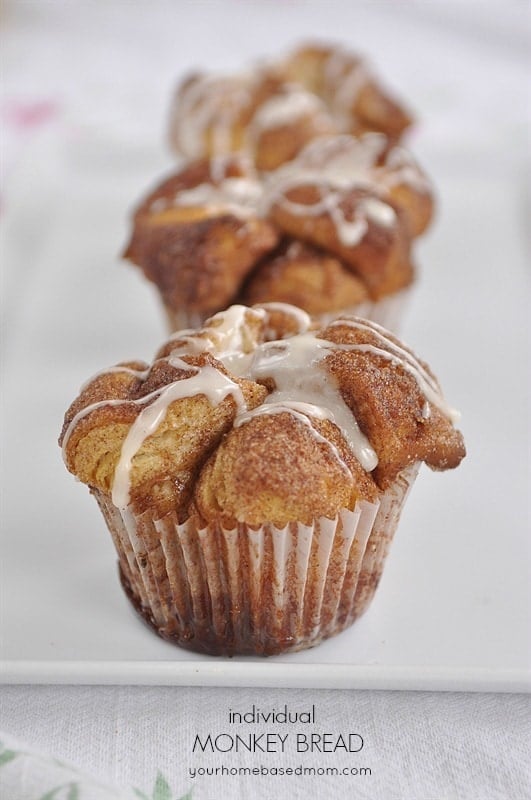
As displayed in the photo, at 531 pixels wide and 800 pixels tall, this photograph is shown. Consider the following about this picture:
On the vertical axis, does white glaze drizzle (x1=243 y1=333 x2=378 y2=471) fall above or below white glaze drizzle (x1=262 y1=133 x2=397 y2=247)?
above

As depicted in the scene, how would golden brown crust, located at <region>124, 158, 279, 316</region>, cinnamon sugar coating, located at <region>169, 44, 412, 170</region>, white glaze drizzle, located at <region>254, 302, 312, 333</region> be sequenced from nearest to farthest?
white glaze drizzle, located at <region>254, 302, 312, 333</region>, golden brown crust, located at <region>124, 158, 279, 316</region>, cinnamon sugar coating, located at <region>169, 44, 412, 170</region>

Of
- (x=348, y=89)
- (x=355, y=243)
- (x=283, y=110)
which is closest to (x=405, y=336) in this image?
(x=355, y=243)

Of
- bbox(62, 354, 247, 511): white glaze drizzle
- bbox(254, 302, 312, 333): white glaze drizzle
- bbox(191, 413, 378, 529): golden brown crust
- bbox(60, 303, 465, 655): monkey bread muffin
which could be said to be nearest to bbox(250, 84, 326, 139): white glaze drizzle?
bbox(254, 302, 312, 333): white glaze drizzle

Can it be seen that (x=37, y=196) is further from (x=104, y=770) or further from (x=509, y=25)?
(x=509, y=25)

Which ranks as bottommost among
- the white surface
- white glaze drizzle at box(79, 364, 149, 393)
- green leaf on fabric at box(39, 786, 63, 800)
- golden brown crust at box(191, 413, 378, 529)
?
the white surface

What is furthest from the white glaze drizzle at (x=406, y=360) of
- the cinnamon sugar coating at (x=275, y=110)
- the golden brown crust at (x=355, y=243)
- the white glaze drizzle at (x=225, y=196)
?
the cinnamon sugar coating at (x=275, y=110)

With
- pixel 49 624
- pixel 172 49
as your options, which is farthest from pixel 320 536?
pixel 172 49

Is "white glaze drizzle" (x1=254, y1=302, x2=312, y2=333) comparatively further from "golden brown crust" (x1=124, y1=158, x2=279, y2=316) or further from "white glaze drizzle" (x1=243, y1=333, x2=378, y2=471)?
"golden brown crust" (x1=124, y1=158, x2=279, y2=316)

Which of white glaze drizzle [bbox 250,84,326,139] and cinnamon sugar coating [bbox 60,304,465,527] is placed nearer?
cinnamon sugar coating [bbox 60,304,465,527]
